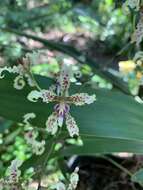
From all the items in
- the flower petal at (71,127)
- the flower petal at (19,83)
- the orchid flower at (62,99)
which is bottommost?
the flower petal at (71,127)

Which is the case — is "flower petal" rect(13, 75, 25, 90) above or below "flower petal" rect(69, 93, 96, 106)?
above

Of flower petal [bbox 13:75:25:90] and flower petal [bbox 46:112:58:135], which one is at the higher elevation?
flower petal [bbox 13:75:25:90]

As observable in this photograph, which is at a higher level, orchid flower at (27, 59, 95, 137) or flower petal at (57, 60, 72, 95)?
flower petal at (57, 60, 72, 95)

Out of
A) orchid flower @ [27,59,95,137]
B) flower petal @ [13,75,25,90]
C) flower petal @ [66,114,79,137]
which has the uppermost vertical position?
flower petal @ [13,75,25,90]

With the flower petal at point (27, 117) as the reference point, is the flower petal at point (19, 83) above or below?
above

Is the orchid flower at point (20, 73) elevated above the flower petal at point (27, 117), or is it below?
above

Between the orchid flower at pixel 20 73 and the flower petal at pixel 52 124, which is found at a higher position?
the orchid flower at pixel 20 73

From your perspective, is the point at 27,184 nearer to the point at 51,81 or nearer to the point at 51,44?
the point at 51,81

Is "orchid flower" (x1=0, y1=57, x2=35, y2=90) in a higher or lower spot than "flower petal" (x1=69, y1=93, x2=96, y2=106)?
higher

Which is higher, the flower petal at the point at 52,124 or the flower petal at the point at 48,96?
the flower petal at the point at 48,96
